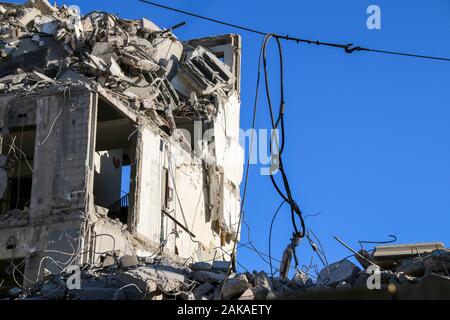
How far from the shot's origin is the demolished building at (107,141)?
979 inches

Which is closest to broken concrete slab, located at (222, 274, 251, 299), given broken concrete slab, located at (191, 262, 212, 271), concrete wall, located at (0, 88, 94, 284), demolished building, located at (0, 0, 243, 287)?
broken concrete slab, located at (191, 262, 212, 271)

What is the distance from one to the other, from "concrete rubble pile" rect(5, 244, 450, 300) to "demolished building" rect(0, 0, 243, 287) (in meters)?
8.70

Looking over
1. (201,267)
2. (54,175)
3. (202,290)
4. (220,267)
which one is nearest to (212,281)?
(202,290)

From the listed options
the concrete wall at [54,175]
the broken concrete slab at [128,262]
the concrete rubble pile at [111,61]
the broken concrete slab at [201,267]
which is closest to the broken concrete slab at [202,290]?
the broken concrete slab at [201,267]

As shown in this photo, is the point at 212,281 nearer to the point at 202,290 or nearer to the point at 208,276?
the point at 208,276

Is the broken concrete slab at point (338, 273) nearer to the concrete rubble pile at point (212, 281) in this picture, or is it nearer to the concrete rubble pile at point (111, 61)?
the concrete rubble pile at point (212, 281)

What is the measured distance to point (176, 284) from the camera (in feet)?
41.0

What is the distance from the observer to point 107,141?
2898 cm

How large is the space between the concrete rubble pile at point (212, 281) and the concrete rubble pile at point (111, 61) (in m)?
13.4

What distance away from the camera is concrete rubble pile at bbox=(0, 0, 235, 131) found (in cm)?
2775
